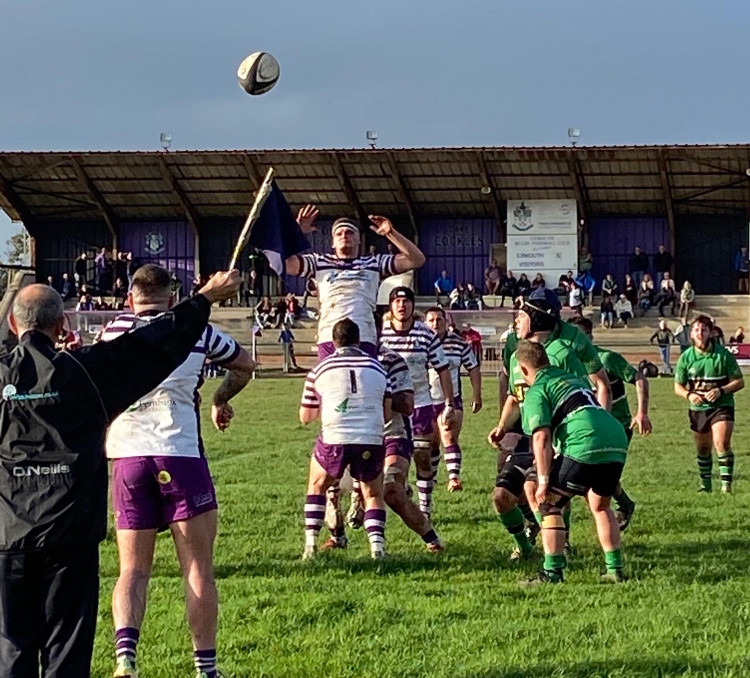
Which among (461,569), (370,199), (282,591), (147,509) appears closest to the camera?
(147,509)

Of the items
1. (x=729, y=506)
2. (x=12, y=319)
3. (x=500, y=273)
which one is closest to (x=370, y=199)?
(x=500, y=273)

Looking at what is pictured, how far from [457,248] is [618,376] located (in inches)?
1534

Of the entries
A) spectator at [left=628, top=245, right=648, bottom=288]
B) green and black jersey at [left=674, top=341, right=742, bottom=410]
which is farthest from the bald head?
spectator at [left=628, top=245, right=648, bottom=288]

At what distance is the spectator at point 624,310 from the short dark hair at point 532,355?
35609 millimetres

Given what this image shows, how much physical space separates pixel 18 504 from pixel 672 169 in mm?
42569

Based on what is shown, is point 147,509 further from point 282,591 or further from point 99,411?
point 282,591

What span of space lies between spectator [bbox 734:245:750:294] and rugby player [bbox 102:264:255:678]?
42.7m

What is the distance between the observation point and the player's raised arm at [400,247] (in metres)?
9.25

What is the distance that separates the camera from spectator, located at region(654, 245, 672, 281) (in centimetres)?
4684

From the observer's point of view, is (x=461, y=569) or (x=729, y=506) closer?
(x=461, y=569)

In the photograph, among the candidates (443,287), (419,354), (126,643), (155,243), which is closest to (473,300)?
(443,287)

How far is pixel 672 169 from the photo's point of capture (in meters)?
44.9

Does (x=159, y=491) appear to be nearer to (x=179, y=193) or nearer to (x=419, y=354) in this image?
(x=419, y=354)

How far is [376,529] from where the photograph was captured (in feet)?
30.1
